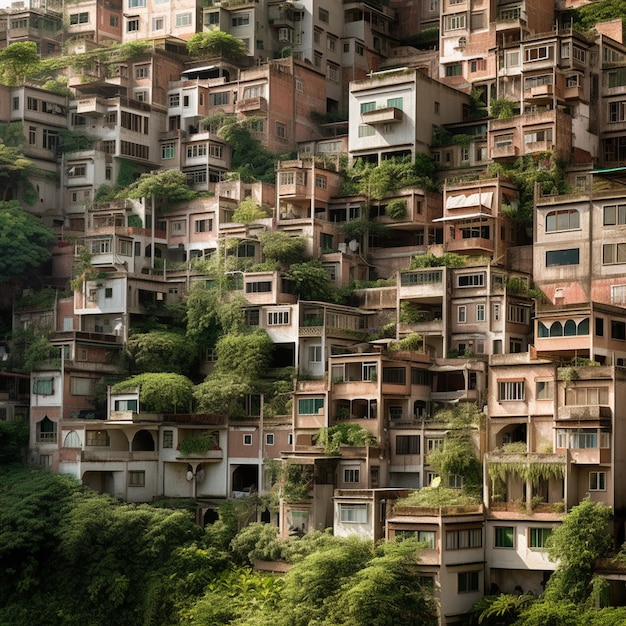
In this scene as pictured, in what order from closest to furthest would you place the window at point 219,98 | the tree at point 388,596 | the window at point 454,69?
the tree at point 388,596, the window at point 454,69, the window at point 219,98

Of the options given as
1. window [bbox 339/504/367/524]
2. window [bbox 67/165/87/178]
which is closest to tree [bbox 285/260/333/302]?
window [bbox 339/504/367/524]

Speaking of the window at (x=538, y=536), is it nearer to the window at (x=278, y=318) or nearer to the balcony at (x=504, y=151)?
the window at (x=278, y=318)

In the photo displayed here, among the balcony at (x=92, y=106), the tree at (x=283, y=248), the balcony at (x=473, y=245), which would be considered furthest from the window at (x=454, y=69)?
the balcony at (x=92, y=106)

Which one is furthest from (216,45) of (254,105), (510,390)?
(510,390)

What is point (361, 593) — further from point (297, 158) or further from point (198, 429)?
point (297, 158)

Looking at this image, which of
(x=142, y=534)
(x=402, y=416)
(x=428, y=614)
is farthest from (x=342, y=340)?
(x=428, y=614)

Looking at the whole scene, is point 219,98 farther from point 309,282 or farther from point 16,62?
point 309,282

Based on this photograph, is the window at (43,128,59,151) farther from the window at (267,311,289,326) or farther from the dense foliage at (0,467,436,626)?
the dense foliage at (0,467,436,626)
